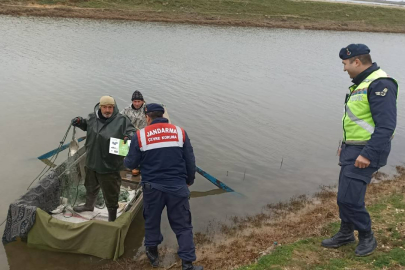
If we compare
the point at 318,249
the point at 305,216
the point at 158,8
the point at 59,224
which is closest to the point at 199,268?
the point at 318,249

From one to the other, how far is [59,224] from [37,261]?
0.73m

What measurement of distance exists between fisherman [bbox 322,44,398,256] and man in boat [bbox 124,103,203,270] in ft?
6.77

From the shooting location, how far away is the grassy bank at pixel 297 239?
4.75 metres

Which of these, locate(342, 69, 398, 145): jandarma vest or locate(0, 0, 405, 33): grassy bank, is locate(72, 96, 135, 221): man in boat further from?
locate(0, 0, 405, 33): grassy bank

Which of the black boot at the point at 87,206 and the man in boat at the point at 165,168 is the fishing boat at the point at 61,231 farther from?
the man in boat at the point at 165,168

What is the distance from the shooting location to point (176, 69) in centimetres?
1908

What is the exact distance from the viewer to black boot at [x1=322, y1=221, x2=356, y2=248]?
4984 millimetres

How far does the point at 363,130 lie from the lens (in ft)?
13.7

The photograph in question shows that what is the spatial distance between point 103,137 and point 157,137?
49.7 inches

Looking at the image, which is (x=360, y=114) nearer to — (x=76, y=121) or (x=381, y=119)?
(x=381, y=119)

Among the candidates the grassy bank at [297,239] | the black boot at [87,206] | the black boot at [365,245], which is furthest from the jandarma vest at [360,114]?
A: the black boot at [87,206]

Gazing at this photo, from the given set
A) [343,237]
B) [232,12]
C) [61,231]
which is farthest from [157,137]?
[232,12]

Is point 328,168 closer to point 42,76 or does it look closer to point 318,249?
point 318,249

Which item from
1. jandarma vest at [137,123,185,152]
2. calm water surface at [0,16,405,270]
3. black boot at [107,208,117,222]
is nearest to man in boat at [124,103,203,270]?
jandarma vest at [137,123,185,152]
